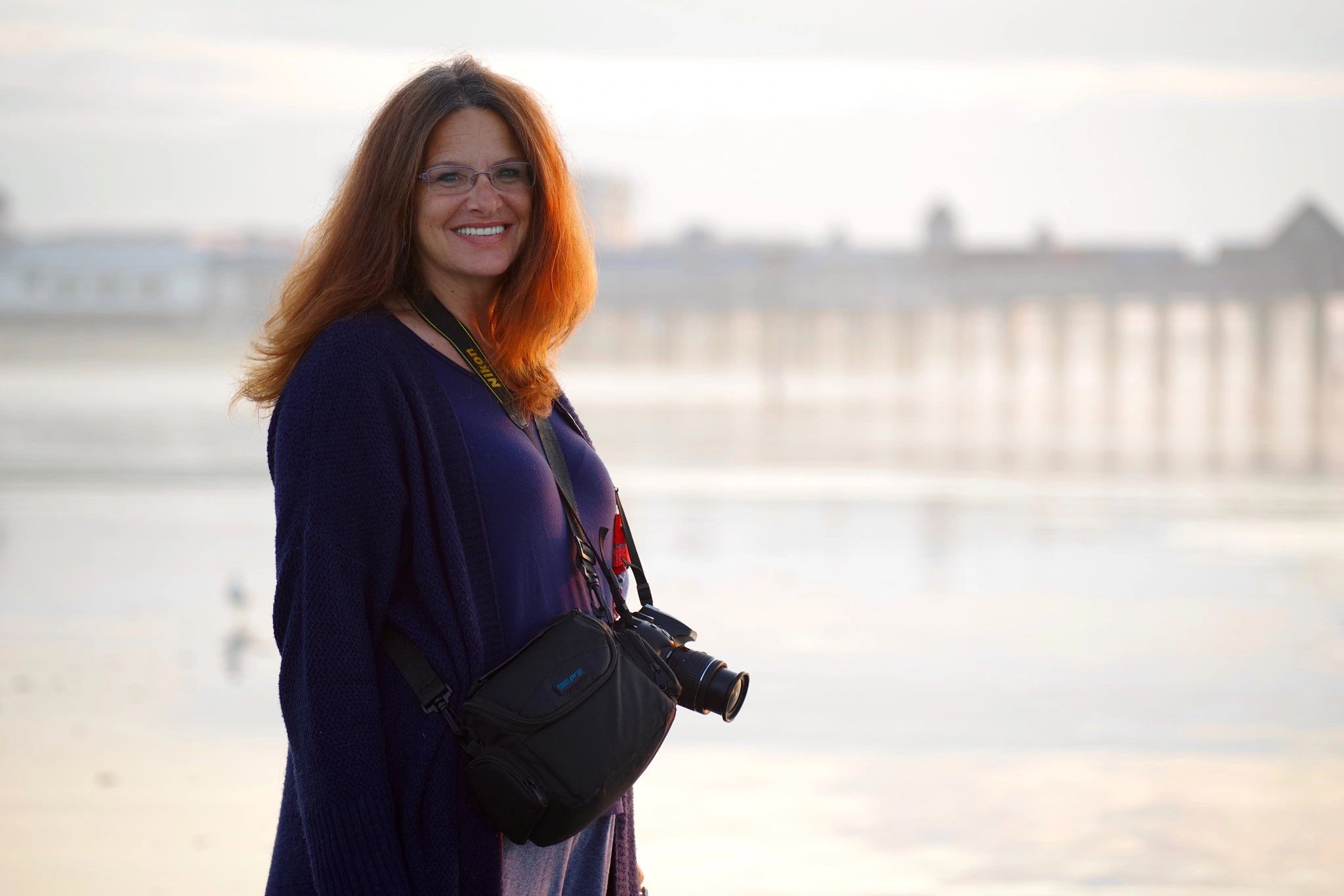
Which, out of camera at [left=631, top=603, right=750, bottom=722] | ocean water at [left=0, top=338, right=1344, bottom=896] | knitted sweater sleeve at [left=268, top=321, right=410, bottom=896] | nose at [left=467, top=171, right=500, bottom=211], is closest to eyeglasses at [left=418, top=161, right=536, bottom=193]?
nose at [left=467, top=171, right=500, bottom=211]

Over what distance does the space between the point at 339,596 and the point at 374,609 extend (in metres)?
0.04

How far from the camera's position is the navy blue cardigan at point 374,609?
4.50 feet

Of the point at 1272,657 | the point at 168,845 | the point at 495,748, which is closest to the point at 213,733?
the point at 168,845

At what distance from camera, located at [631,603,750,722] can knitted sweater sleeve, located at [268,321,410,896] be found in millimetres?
336

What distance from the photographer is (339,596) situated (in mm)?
1370

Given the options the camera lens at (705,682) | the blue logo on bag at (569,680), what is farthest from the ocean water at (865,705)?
Answer: the blue logo on bag at (569,680)

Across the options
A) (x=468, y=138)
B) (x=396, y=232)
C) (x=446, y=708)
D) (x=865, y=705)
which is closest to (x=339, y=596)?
(x=446, y=708)

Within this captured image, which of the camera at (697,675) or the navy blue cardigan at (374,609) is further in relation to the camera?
the camera at (697,675)

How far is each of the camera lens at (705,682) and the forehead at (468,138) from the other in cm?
59

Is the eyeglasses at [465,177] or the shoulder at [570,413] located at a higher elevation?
the eyeglasses at [465,177]

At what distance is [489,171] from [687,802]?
225 cm

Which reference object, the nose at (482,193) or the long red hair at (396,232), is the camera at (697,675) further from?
the nose at (482,193)

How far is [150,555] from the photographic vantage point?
7664mm

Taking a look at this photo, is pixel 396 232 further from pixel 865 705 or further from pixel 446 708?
pixel 865 705
